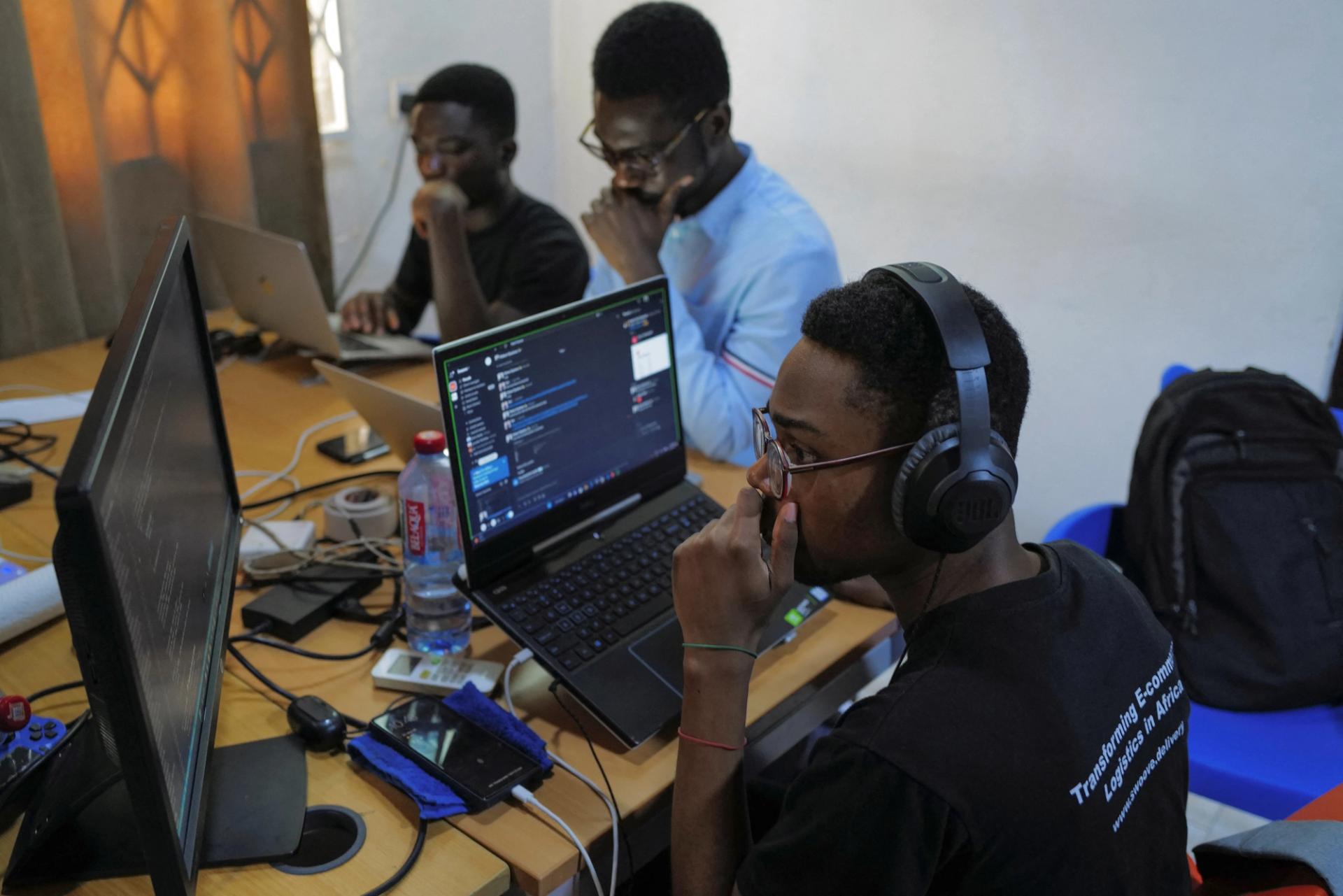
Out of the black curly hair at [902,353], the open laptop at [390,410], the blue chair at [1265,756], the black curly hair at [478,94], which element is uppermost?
the black curly hair at [478,94]

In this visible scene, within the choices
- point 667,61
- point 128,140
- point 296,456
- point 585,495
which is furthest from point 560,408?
point 128,140

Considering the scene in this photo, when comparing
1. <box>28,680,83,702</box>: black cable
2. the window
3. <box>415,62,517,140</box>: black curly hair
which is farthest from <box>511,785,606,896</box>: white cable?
the window

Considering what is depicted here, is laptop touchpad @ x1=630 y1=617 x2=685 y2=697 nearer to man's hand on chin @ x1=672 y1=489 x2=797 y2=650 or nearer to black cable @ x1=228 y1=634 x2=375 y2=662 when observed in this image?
man's hand on chin @ x1=672 y1=489 x2=797 y2=650

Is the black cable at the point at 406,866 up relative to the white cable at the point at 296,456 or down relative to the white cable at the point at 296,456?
down

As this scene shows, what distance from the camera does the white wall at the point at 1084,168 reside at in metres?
2.22

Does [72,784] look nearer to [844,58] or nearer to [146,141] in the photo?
[146,141]

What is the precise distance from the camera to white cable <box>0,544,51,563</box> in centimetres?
141

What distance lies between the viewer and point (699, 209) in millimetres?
2012

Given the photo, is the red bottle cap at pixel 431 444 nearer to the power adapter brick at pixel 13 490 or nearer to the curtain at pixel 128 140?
the power adapter brick at pixel 13 490

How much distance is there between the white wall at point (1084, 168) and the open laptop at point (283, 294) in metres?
1.01

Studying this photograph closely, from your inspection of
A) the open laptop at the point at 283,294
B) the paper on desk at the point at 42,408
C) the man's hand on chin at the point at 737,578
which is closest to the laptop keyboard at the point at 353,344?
the open laptop at the point at 283,294

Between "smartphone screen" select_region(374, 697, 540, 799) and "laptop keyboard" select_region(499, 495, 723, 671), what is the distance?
12 cm

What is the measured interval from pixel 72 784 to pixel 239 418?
102cm

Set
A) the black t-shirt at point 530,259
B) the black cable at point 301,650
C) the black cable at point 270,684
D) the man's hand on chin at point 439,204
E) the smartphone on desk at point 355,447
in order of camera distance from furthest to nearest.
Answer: the black t-shirt at point 530,259 < the man's hand on chin at point 439,204 < the smartphone on desk at point 355,447 < the black cable at point 301,650 < the black cable at point 270,684
